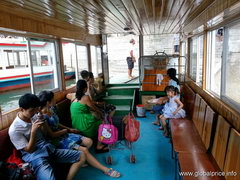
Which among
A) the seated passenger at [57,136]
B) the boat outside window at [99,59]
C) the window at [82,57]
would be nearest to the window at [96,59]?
the boat outside window at [99,59]

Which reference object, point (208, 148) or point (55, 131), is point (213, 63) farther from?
point (55, 131)

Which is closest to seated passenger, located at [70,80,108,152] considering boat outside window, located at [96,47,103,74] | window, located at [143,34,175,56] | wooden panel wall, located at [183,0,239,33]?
wooden panel wall, located at [183,0,239,33]

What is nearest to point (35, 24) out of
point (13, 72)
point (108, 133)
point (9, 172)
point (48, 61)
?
point (48, 61)

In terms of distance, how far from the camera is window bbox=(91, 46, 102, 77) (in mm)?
6055

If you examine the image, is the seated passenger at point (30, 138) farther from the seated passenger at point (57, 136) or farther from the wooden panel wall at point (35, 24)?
the wooden panel wall at point (35, 24)

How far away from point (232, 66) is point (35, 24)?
2888 mm

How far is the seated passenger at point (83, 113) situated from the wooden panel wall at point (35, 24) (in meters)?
1.10

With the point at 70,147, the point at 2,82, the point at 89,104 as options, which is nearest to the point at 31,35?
the point at 89,104

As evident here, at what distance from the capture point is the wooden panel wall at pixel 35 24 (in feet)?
8.10

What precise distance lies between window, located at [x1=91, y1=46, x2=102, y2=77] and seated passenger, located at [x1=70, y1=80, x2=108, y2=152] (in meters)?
3.00

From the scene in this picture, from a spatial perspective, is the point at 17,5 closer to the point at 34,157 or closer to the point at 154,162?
the point at 34,157

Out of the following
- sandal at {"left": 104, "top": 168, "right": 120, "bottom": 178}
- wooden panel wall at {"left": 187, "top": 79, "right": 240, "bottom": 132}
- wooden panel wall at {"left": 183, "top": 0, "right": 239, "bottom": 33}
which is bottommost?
sandal at {"left": 104, "top": 168, "right": 120, "bottom": 178}

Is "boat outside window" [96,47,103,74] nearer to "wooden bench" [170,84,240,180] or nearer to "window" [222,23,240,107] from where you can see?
"wooden bench" [170,84,240,180]

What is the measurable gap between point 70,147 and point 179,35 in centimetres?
531
